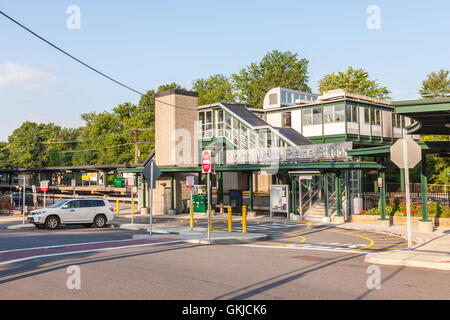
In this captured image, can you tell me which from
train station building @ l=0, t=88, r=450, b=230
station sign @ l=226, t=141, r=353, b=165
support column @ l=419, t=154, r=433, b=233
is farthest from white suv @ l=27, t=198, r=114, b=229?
support column @ l=419, t=154, r=433, b=233

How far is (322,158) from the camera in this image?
28328 millimetres

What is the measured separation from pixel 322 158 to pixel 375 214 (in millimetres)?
4829

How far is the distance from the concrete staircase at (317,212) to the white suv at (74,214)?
1299cm

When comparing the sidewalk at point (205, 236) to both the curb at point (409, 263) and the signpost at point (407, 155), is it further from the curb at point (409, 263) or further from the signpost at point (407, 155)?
the signpost at point (407, 155)

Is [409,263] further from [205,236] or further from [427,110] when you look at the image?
[205,236]

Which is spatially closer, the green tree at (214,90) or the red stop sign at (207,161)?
the red stop sign at (207,161)

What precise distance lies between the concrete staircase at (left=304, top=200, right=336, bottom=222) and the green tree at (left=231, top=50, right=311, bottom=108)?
140 feet

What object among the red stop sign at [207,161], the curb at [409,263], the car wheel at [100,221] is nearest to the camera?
the curb at [409,263]

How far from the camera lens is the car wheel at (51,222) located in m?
23.8

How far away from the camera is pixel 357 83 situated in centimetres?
5838

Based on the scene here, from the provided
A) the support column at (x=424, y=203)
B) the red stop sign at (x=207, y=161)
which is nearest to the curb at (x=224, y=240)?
the red stop sign at (x=207, y=161)
